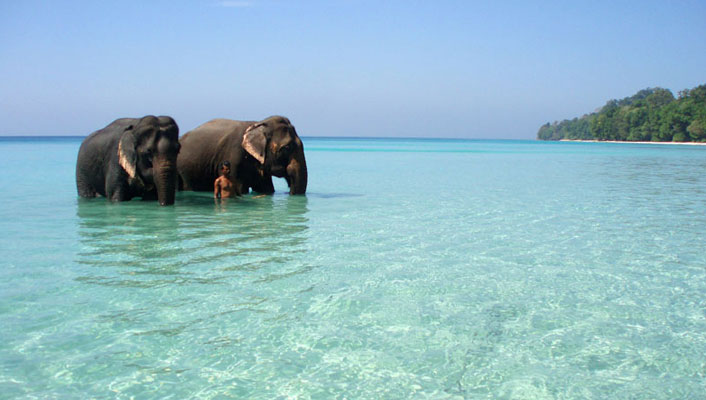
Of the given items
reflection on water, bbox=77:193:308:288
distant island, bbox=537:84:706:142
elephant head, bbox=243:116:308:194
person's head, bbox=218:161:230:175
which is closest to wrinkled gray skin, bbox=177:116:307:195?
elephant head, bbox=243:116:308:194

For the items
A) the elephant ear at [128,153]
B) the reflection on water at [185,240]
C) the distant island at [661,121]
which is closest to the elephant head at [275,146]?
the reflection on water at [185,240]

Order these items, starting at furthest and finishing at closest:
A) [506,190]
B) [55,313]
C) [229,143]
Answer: [506,190], [229,143], [55,313]

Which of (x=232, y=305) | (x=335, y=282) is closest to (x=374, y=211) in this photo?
(x=335, y=282)

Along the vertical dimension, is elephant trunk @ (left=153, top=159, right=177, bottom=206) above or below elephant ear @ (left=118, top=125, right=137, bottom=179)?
below

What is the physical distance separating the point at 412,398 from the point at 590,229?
7513 millimetres

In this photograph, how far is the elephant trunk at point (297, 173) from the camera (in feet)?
48.5

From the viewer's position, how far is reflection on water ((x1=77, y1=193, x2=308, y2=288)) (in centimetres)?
666

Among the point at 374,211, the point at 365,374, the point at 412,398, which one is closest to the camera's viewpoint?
the point at 412,398

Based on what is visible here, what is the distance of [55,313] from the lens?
517 cm

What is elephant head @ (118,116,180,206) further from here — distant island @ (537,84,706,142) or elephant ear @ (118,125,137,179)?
distant island @ (537,84,706,142)

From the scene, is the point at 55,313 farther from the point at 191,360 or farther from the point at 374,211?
the point at 374,211

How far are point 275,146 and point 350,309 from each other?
31.0ft

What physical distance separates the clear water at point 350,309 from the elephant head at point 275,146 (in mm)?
3802

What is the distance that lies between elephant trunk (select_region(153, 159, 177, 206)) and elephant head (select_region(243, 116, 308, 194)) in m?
2.46
